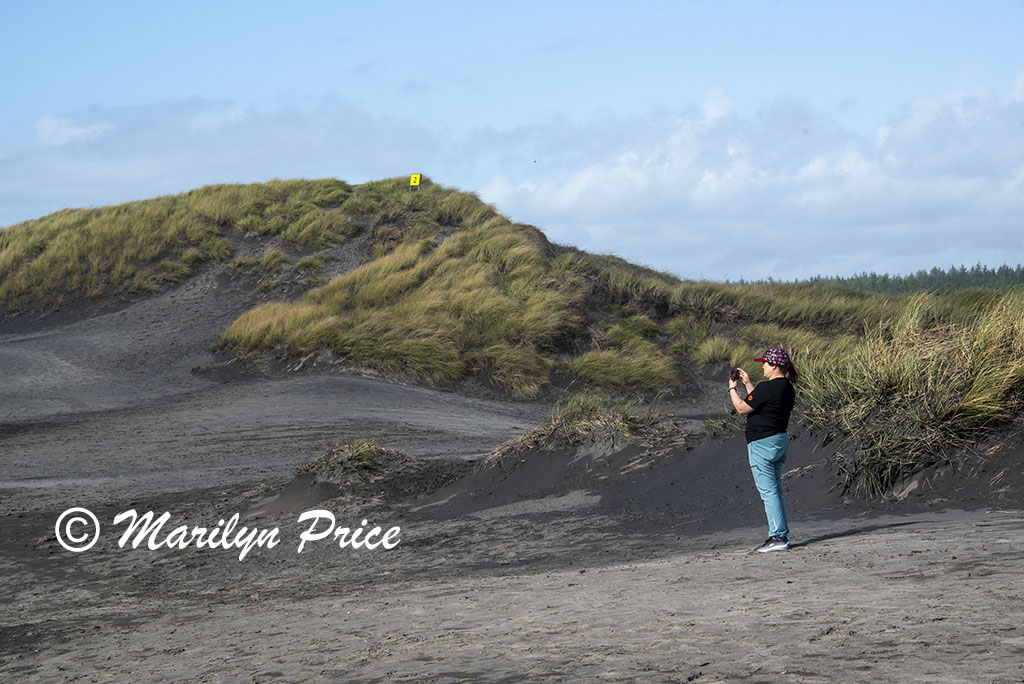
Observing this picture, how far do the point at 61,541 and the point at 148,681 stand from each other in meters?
6.46

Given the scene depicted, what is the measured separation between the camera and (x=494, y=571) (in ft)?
27.9

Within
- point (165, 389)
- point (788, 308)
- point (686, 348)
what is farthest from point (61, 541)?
point (788, 308)

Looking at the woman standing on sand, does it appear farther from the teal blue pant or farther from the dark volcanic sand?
the dark volcanic sand

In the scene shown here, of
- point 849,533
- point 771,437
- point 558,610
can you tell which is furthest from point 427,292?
point 558,610

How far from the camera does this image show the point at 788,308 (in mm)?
28594

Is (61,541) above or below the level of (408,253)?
below

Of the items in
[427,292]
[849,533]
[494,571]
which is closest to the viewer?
[849,533]

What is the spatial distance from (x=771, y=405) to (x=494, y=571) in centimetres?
264

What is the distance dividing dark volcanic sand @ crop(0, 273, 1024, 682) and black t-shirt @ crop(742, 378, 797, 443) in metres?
0.94

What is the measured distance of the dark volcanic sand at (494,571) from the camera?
15.7 feet

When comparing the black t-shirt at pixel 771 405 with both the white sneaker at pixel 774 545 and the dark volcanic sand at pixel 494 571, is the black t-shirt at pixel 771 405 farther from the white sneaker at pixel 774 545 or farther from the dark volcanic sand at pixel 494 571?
the dark volcanic sand at pixel 494 571

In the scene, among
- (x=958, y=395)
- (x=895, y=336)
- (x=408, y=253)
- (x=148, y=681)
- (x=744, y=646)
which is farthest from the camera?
(x=408, y=253)

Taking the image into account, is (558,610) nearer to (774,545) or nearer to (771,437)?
(774,545)

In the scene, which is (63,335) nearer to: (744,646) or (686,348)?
(686,348)
